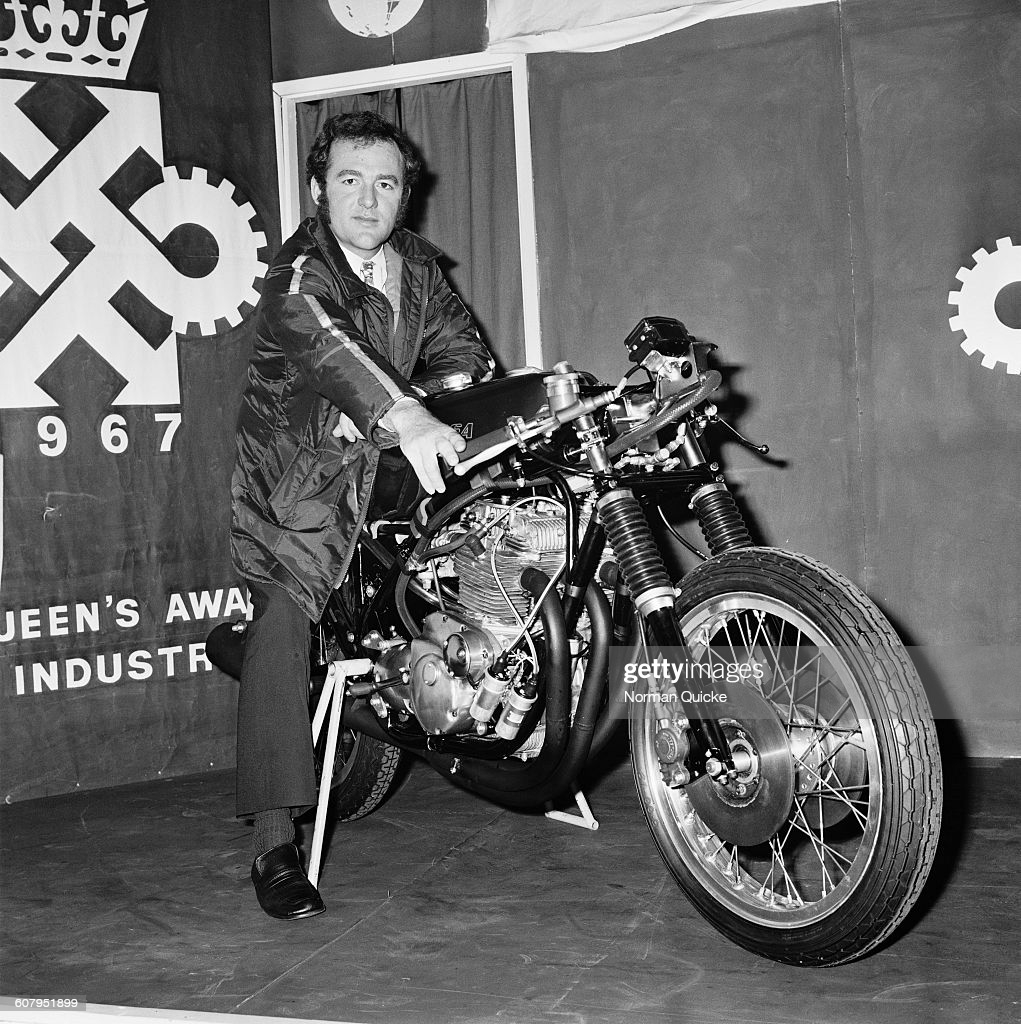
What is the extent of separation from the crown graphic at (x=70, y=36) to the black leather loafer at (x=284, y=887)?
104 inches

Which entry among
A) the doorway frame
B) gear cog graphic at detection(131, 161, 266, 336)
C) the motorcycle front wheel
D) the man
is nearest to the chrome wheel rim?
the motorcycle front wheel

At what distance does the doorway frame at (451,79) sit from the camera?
4.16 m

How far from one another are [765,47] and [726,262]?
69cm

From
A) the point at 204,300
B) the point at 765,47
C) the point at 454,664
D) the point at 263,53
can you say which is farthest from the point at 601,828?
the point at 263,53

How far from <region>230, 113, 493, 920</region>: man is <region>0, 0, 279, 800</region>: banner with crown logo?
126 centimetres

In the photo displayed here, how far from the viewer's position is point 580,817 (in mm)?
3254

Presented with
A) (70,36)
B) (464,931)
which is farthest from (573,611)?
(70,36)

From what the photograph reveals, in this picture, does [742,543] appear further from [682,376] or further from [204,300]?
[204,300]

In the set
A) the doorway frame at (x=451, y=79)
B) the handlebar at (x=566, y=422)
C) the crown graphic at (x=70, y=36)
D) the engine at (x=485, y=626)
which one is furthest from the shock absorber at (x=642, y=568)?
the crown graphic at (x=70, y=36)

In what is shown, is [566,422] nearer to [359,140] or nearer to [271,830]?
[359,140]

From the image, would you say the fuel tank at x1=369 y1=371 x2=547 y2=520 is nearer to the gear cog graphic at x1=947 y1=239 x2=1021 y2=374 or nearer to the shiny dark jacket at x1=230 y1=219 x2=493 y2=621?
the shiny dark jacket at x1=230 y1=219 x2=493 y2=621

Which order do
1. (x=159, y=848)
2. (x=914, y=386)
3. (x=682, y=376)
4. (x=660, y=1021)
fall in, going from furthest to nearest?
(x=914, y=386), (x=159, y=848), (x=682, y=376), (x=660, y=1021)

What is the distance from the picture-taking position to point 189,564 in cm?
412

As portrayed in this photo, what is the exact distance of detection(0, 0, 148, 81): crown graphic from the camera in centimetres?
381
